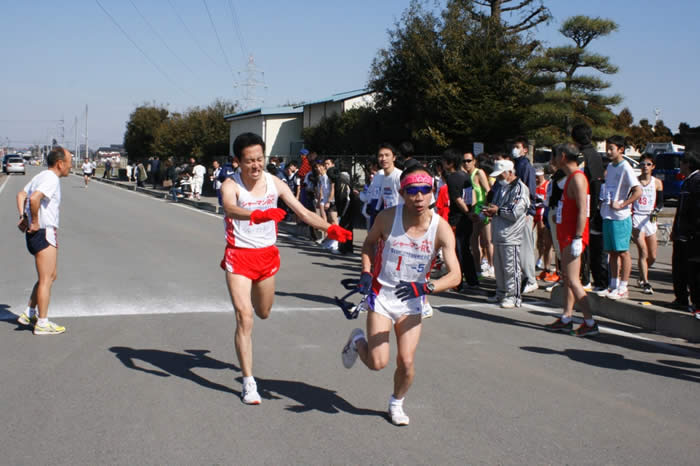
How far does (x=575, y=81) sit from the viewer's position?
3123 cm

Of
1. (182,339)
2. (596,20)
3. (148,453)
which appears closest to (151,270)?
(182,339)

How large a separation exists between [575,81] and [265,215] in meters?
29.2

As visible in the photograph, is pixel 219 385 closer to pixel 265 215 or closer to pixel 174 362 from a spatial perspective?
pixel 174 362

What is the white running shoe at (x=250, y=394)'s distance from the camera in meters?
5.05

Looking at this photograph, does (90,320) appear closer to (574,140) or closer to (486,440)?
(486,440)

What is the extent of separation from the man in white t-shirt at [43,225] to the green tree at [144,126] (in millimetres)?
66621

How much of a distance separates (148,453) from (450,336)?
3886 mm

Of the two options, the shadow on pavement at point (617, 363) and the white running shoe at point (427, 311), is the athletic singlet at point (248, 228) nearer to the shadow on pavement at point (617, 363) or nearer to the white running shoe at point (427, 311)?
the white running shoe at point (427, 311)

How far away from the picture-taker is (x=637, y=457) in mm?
4242

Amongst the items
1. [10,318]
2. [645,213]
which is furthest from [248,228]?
[645,213]

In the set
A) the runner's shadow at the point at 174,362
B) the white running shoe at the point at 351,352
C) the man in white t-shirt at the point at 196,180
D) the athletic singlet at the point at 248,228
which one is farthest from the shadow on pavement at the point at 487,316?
the man in white t-shirt at the point at 196,180

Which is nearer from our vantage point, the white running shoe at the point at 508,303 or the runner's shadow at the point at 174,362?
the runner's shadow at the point at 174,362

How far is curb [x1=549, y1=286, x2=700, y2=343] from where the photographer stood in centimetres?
749

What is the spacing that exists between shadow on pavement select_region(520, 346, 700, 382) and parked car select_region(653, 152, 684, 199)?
26.6 metres
